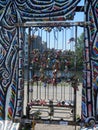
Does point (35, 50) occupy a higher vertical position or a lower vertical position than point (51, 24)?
lower

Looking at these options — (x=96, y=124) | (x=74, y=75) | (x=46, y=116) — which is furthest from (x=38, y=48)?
(x=96, y=124)

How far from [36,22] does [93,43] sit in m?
1.38

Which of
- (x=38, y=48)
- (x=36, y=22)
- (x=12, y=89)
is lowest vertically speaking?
(x=12, y=89)

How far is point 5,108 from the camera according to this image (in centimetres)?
662

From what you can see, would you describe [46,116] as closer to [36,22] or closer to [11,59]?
[11,59]

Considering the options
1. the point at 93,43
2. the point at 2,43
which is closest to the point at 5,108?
the point at 2,43

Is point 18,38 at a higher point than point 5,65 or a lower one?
higher

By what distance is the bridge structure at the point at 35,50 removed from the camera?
606 cm

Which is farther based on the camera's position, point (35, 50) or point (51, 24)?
point (35, 50)

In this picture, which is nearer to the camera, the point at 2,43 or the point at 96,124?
the point at 96,124

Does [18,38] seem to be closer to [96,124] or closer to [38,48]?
[38,48]

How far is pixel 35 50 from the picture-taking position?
660 cm

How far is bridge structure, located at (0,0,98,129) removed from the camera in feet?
19.9

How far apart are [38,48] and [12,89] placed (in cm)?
118
